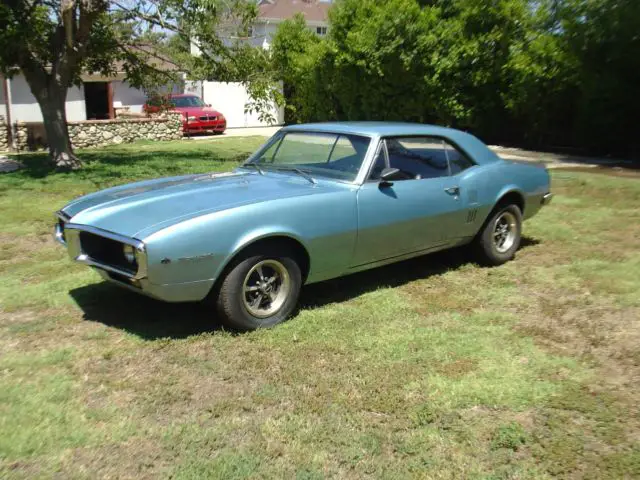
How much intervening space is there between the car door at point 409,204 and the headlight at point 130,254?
1.67m

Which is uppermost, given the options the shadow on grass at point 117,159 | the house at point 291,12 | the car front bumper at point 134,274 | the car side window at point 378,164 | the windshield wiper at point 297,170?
the house at point 291,12

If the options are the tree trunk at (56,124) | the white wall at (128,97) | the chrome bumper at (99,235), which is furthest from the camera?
the white wall at (128,97)

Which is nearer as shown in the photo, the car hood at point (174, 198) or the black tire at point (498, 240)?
the car hood at point (174, 198)

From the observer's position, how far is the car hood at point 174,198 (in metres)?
4.02

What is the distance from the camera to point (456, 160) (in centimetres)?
569

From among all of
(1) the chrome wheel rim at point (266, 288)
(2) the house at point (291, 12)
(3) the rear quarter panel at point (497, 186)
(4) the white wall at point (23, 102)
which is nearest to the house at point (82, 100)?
(4) the white wall at point (23, 102)

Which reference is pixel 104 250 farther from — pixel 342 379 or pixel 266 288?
pixel 342 379

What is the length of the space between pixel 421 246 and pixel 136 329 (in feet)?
7.95

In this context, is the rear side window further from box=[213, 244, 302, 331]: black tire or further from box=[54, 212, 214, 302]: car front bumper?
box=[54, 212, 214, 302]: car front bumper

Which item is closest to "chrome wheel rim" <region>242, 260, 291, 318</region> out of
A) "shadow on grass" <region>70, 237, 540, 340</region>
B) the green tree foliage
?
"shadow on grass" <region>70, 237, 540, 340</region>

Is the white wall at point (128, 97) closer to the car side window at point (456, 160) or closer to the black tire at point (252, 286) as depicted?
the car side window at point (456, 160)

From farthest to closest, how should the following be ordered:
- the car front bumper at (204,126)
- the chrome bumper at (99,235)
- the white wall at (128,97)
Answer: the white wall at (128,97)
the car front bumper at (204,126)
the chrome bumper at (99,235)

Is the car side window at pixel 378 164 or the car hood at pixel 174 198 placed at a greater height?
the car side window at pixel 378 164

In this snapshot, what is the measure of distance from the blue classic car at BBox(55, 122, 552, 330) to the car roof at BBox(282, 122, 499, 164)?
1cm
